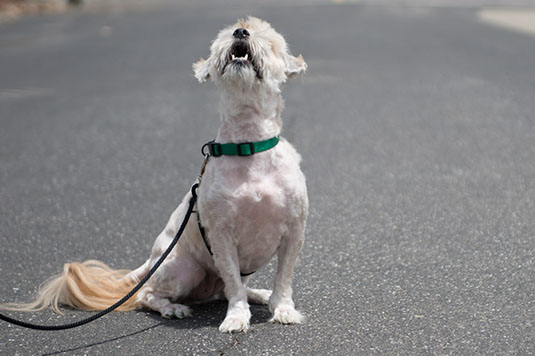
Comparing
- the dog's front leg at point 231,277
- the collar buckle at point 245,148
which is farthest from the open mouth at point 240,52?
the dog's front leg at point 231,277

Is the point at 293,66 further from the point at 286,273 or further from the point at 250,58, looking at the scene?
the point at 286,273

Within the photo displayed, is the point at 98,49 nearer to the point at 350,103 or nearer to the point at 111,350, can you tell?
the point at 350,103

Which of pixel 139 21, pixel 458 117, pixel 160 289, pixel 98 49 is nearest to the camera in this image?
pixel 160 289

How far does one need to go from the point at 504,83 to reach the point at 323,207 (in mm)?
5061

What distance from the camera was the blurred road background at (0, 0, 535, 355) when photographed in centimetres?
401

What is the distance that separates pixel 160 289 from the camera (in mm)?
4336

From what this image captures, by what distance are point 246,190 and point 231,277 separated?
1.59 ft

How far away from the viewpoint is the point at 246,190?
398 cm

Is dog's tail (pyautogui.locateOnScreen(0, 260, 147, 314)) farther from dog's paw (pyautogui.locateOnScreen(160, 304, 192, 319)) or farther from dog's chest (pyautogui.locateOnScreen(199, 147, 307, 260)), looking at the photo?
dog's chest (pyautogui.locateOnScreen(199, 147, 307, 260))

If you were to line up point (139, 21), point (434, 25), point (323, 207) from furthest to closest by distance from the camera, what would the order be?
point (139, 21)
point (434, 25)
point (323, 207)

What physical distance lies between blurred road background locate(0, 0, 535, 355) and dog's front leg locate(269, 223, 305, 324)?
0.13m

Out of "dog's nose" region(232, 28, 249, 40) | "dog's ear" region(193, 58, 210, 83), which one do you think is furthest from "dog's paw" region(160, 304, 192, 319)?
"dog's nose" region(232, 28, 249, 40)

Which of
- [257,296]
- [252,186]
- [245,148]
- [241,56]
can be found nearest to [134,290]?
[257,296]

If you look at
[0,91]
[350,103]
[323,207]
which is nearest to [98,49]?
[0,91]
